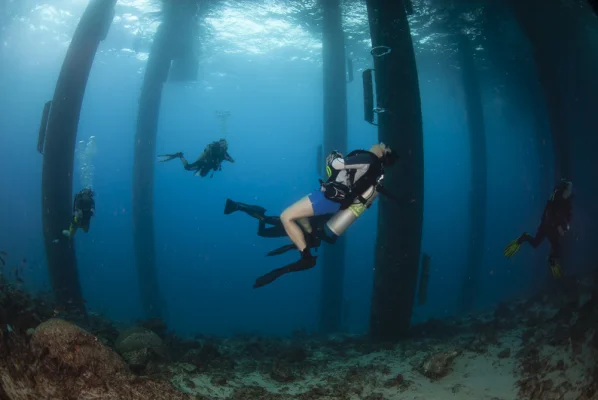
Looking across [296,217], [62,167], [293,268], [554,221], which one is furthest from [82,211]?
[554,221]

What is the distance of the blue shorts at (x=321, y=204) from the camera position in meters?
5.84

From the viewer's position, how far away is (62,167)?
31.1 feet

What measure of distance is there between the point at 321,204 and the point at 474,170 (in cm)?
1527

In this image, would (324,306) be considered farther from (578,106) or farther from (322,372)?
(578,106)

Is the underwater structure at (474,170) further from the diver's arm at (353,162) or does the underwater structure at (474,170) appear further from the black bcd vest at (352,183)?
the diver's arm at (353,162)

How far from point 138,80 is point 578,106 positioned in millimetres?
37684

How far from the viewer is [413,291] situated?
8500 millimetres

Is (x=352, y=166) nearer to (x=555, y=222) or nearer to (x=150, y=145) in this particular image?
(x=555, y=222)

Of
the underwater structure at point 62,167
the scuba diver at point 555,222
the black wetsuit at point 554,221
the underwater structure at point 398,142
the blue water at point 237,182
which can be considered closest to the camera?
the underwater structure at point 398,142

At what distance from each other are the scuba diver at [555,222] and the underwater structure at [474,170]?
25.6 feet

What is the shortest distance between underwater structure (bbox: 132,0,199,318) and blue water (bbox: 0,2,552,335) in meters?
1.87

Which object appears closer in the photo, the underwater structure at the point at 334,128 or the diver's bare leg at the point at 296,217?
the diver's bare leg at the point at 296,217

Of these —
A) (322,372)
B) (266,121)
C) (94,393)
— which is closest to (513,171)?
(266,121)

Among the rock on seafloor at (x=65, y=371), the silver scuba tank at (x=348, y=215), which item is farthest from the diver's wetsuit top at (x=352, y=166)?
the rock on seafloor at (x=65, y=371)
